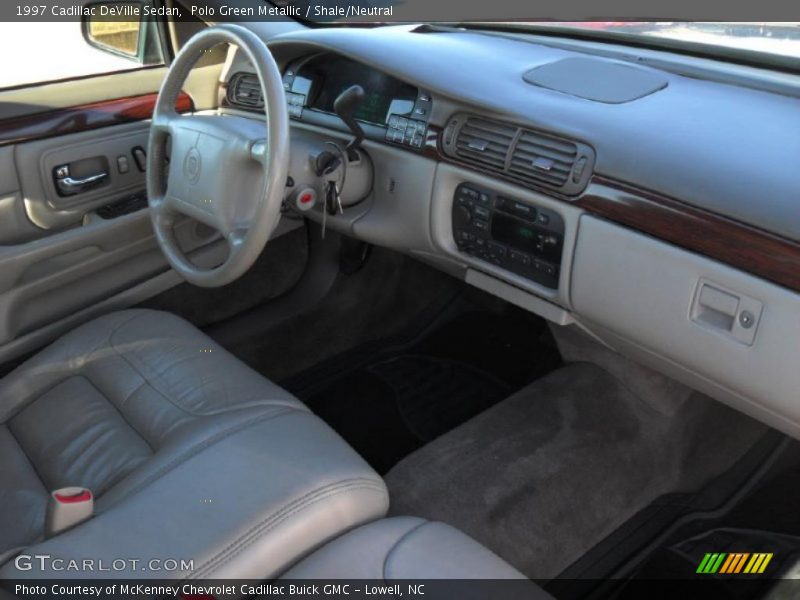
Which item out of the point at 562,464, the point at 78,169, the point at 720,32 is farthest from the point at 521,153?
the point at 78,169

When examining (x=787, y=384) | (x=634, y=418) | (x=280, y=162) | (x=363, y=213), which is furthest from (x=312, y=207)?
(x=787, y=384)

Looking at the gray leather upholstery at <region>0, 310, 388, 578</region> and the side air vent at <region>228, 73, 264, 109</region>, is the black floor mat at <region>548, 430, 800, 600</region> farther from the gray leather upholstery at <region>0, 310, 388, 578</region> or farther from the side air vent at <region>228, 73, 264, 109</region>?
the side air vent at <region>228, 73, 264, 109</region>

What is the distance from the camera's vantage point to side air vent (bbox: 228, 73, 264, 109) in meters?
2.37

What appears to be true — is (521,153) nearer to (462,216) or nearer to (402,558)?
(462,216)

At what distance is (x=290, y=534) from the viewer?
129 cm

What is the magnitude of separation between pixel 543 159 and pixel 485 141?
6.8 inches

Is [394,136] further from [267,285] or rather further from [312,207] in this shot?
[267,285]

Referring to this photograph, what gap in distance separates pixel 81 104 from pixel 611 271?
153 centimetres

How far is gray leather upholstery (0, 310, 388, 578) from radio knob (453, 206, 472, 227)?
571 mm

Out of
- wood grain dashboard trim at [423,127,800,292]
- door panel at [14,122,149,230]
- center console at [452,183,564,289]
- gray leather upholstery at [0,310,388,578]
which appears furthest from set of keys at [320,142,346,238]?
door panel at [14,122,149,230]

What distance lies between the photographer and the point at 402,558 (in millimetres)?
1252

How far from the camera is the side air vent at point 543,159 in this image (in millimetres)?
1611

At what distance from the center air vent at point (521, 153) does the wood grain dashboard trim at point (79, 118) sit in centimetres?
85

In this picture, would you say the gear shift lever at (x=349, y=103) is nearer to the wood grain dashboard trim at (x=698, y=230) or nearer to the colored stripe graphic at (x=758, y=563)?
the wood grain dashboard trim at (x=698, y=230)
